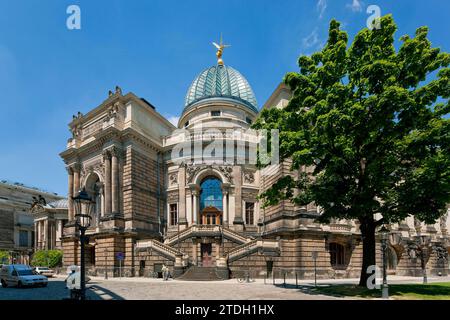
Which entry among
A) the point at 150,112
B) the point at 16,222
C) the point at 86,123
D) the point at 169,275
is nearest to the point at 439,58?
the point at 169,275

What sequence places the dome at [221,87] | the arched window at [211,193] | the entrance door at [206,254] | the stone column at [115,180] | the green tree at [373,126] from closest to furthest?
the green tree at [373,126], the entrance door at [206,254], the stone column at [115,180], the arched window at [211,193], the dome at [221,87]

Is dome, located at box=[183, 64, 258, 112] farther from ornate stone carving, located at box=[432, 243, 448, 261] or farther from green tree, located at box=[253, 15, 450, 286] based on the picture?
green tree, located at box=[253, 15, 450, 286]

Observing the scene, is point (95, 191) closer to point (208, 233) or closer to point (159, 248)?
point (159, 248)

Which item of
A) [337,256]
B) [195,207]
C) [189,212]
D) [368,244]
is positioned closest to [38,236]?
[189,212]

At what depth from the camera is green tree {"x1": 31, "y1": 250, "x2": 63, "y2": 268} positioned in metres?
47.4

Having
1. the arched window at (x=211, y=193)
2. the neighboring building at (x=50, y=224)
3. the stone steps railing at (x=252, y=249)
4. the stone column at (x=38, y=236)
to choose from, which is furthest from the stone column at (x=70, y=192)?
the stone steps railing at (x=252, y=249)

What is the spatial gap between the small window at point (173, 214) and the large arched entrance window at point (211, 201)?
363cm

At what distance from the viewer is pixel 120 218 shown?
37.0 m

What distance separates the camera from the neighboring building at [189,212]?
32250mm

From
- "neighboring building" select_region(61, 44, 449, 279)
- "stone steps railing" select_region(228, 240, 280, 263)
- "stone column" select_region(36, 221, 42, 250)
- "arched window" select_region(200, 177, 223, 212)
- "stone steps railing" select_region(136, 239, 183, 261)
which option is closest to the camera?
"stone steps railing" select_region(228, 240, 280, 263)

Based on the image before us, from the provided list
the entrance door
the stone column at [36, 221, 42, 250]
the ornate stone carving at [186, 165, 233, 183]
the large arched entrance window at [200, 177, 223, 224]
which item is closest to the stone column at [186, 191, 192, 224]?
the large arched entrance window at [200, 177, 223, 224]

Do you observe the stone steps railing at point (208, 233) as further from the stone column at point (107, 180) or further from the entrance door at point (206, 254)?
the stone column at point (107, 180)

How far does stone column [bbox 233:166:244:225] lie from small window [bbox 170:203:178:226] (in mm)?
7992
